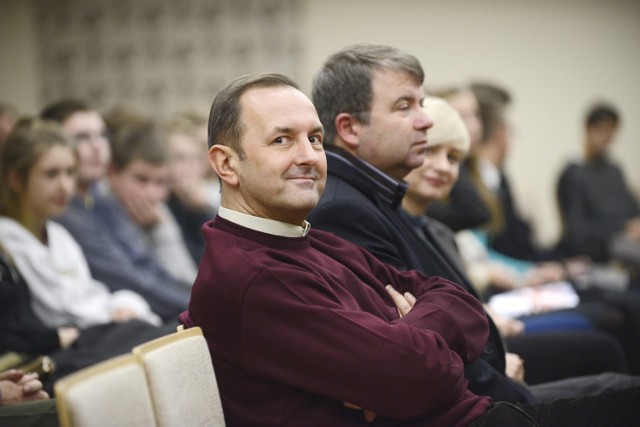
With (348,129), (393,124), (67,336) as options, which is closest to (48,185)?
(67,336)

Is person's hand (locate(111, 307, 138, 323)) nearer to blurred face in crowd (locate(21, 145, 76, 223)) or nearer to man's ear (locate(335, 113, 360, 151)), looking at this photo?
blurred face in crowd (locate(21, 145, 76, 223))

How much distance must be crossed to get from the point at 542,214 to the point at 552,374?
4.76 m

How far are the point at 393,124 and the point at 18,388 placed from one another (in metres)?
1.09

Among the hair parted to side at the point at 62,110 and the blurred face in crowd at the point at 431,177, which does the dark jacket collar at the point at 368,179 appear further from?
the hair parted to side at the point at 62,110

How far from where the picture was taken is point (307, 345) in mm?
1466

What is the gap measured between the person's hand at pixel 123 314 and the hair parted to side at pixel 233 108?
158 centimetres

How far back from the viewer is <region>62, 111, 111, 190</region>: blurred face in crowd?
142 inches

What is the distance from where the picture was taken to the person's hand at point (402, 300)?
173 cm

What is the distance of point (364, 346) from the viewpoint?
147 centimetres

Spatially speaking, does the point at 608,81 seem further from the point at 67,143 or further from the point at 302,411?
the point at 302,411

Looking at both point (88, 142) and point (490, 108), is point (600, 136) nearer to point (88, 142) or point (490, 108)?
point (490, 108)

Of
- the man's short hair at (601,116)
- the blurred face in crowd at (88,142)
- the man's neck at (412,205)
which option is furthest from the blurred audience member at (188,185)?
the man's short hair at (601,116)

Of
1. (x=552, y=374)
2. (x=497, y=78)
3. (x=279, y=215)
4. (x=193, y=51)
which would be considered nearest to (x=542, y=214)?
(x=497, y=78)

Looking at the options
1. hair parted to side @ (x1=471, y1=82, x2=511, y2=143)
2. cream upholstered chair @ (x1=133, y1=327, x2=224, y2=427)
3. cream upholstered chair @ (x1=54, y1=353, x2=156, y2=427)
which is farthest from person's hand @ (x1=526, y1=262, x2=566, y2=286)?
cream upholstered chair @ (x1=54, y1=353, x2=156, y2=427)
